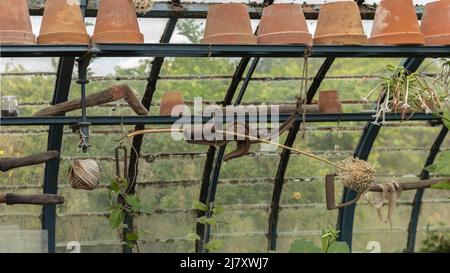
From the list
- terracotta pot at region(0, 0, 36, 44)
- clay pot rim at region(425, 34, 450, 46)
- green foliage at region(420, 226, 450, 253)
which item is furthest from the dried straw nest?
green foliage at region(420, 226, 450, 253)

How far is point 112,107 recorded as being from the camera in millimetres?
6172

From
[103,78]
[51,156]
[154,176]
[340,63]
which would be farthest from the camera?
[340,63]

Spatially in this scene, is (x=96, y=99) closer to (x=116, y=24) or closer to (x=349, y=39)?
(x=116, y=24)

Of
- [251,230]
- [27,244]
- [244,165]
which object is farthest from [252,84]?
[27,244]

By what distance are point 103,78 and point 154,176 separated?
959mm

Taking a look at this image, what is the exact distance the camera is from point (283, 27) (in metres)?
4.14

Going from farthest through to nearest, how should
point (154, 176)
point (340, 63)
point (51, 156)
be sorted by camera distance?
point (340, 63) < point (154, 176) < point (51, 156)

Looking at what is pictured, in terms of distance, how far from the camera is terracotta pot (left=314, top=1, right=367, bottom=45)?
4156 millimetres

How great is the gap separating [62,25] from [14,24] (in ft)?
0.74

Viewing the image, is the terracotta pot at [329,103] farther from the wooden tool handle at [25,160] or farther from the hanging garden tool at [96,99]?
the wooden tool handle at [25,160]

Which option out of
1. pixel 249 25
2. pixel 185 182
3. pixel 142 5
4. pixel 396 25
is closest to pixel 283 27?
pixel 249 25

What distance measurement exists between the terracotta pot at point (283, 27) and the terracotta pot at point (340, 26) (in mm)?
109

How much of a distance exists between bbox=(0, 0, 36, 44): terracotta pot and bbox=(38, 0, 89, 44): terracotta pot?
80mm

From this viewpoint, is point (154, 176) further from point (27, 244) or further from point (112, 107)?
point (27, 244)
